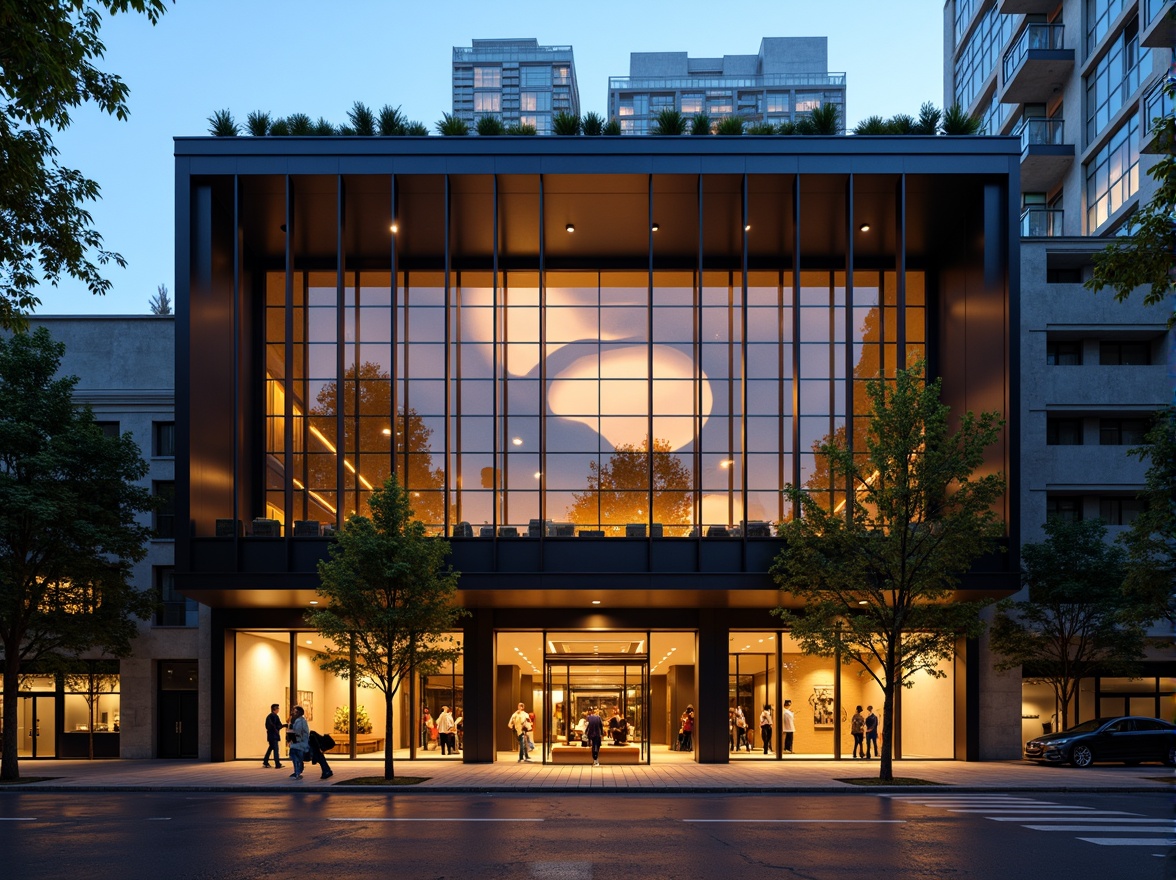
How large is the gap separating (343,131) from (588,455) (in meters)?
12.1

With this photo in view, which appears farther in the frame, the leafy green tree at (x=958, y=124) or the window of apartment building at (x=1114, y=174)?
the window of apartment building at (x=1114, y=174)

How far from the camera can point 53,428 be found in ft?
97.4

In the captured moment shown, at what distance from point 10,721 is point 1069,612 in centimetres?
2924

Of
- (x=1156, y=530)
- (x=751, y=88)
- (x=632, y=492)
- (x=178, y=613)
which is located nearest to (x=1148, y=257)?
(x=1156, y=530)

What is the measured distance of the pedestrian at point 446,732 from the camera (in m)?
33.8

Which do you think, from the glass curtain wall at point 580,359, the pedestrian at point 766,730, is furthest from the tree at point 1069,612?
the pedestrian at point 766,730

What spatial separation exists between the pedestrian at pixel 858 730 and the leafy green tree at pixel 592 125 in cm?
1906

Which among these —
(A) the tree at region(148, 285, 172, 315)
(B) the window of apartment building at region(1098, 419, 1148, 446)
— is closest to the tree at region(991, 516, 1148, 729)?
(B) the window of apartment building at region(1098, 419, 1148, 446)

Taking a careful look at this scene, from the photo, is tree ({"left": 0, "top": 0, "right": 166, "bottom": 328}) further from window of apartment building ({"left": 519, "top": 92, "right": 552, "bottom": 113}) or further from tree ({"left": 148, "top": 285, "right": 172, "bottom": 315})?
window of apartment building ({"left": 519, "top": 92, "right": 552, "bottom": 113})

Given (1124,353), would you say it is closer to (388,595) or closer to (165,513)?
(388,595)

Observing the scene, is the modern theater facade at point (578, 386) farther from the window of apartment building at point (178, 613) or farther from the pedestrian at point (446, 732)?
the window of apartment building at point (178, 613)

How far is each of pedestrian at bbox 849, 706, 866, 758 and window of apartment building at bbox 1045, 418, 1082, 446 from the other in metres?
11.6

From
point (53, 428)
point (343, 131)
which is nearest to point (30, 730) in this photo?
point (53, 428)

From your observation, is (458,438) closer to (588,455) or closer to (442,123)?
(588,455)
